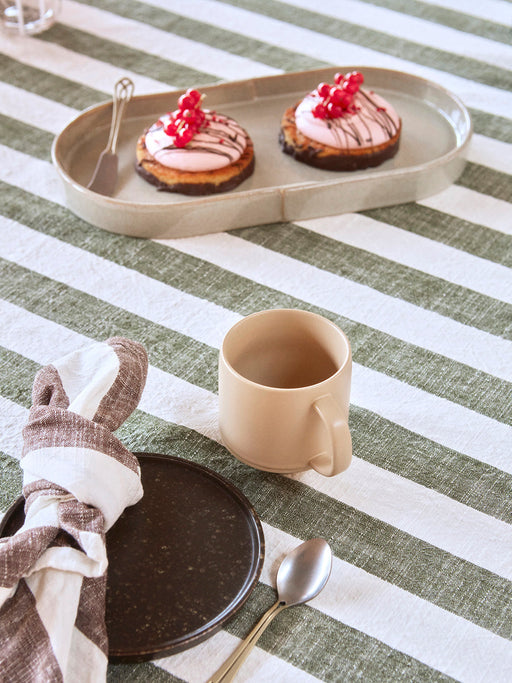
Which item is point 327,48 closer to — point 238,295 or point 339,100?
point 339,100

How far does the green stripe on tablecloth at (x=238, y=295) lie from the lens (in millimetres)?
844

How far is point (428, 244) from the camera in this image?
103 cm

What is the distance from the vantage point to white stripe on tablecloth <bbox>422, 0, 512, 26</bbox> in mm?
1462

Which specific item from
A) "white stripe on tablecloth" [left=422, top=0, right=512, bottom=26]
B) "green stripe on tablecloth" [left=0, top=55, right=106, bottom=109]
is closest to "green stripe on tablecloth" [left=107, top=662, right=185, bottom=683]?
"green stripe on tablecloth" [left=0, top=55, right=106, bottom=109]

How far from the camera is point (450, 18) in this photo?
1.45 meters

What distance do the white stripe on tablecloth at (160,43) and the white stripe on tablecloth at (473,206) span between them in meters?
0.38

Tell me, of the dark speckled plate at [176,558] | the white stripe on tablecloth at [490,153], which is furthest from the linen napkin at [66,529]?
the white stripe on tablecloth at [490,153]

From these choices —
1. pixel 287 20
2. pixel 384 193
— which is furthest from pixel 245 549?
pixel 287 20

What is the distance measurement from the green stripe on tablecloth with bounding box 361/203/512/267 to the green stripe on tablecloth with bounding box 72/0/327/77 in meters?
0.38

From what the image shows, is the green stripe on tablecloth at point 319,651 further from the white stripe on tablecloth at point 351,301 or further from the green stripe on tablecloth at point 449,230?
the green stripe on tablecloth at point 449,230

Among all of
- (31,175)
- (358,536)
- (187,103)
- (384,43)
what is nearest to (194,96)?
(187,103)

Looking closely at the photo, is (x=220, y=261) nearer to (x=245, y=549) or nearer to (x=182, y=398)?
(x=182, y=398)

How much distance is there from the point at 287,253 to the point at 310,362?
0.30 m

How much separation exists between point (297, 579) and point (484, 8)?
1.15 m
